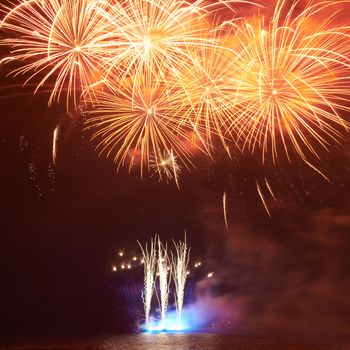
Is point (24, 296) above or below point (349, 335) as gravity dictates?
above

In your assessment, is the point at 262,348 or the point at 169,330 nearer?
the point at 262,348

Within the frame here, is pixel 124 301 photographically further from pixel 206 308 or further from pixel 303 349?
pixel 303 349

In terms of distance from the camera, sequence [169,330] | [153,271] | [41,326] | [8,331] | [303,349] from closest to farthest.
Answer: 1. [303,349]
2. [153,271]
3. [8,331]
4. [41,326]
5. [169,330]

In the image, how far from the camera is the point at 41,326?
115 feet

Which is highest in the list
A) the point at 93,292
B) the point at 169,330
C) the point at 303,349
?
the point at 93,292

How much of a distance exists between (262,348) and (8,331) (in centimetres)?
1624

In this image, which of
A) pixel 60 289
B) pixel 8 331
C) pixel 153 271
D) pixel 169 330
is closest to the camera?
pixel 153 271

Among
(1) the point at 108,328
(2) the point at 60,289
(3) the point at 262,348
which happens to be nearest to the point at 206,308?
(1) the point at 108,328

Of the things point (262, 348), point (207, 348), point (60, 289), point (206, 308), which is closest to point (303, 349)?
point (262, 348)

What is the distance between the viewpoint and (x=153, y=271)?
28750mm

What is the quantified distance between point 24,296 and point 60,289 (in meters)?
2.70

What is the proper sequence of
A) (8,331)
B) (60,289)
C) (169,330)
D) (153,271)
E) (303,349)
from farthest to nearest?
(169,330) < (60,289) < (8,331) < (153,271) < (303,349)

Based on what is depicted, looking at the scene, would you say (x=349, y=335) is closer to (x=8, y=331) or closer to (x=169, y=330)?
(x=169, y=330)

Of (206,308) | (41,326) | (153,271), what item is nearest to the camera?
(153,271)
